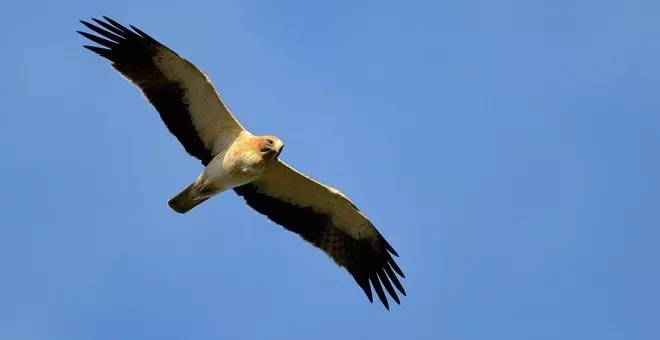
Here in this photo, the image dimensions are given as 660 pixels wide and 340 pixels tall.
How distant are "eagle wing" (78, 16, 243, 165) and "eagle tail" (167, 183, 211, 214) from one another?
0.64m

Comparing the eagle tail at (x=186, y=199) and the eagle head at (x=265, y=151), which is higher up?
the eagle head at (x=265, y=151)

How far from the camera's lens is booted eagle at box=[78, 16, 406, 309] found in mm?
18453

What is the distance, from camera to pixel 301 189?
1919cm

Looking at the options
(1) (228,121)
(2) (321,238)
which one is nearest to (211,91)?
(1) (228,121)

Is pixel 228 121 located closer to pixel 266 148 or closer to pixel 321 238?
pixel 266 148

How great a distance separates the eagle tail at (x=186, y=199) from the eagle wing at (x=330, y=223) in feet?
3.45

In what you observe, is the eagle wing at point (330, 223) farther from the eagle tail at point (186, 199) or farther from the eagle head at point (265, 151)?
the eagle tail at point (186, 199)

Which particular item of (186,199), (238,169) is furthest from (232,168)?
(186,199)

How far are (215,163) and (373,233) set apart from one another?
9.39 ft

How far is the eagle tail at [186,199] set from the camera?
18.5 m

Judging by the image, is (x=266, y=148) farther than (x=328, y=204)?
No

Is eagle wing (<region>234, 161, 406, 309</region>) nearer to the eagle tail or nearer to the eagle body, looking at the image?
the eagle body

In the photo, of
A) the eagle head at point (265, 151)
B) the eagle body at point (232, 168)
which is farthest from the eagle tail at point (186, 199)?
the eagle head at point (265, 151)

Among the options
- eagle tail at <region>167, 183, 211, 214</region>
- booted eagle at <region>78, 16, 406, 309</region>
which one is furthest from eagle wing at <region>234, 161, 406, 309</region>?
eagle tail at <region>167, 183, 211, 214</region>
